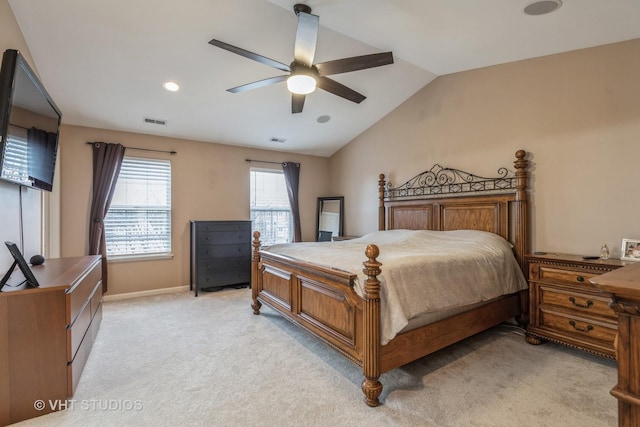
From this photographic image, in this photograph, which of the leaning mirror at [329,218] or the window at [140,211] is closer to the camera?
the window at [140,211]

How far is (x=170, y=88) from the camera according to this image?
3.63m

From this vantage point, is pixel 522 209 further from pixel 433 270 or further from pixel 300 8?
pixel 300 8

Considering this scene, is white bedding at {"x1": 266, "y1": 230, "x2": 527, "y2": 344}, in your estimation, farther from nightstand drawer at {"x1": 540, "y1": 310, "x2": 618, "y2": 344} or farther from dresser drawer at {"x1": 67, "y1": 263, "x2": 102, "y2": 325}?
dresser drawer at {"x1": 67, "y1": 263, "x2": 102, "y2": 325}

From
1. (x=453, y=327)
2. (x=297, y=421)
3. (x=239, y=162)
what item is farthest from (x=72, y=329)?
(x=239, y=162)

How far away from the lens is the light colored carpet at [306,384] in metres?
1.84

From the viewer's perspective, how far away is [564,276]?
2666mm

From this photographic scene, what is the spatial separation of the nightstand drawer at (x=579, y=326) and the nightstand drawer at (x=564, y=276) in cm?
30

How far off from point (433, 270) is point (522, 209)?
167cm

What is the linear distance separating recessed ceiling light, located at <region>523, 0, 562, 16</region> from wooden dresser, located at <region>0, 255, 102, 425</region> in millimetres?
3904

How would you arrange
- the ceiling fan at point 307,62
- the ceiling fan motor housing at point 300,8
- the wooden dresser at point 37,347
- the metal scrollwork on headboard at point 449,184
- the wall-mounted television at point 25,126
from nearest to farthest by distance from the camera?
the wooden dresser at point 37,347 → the wall-mounted television at point 25,126 → the ceiling fan at point 307,62 → the ceiling fan motor housing at point 300,8 → the metal scrollwork on headboard at point 449,184

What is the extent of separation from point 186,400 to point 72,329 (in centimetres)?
92

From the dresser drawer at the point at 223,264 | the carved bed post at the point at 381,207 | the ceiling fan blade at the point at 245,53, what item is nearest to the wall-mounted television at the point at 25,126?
the ceiling fan blade at the point at 245,53

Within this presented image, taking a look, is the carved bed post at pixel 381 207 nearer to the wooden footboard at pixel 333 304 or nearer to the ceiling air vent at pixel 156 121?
the wooden footboard at pixel 333 304

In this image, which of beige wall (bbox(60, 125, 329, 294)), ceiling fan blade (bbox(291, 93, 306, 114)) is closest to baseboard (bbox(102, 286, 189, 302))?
beige wall (bbox(60, 125, 329, 294))
